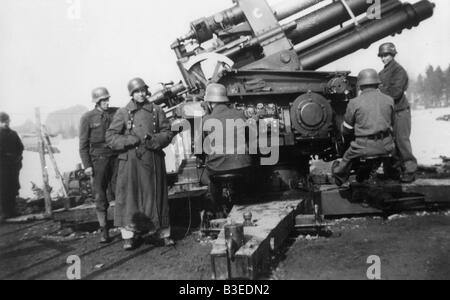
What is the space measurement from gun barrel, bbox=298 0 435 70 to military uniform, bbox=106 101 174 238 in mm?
2697

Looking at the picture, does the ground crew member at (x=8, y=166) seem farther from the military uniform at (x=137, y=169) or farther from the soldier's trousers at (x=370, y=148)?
the soldier's trousers at (x=370, y=148)

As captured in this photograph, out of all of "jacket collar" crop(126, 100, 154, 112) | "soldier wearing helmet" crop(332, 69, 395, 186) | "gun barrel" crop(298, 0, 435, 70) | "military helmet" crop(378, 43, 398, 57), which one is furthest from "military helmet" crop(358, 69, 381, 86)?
"jacket collar" crop(126, 100, 154, 112)

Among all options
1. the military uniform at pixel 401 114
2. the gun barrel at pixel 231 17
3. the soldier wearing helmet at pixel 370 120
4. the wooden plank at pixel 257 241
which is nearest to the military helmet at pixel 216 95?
the wooden plank at pixel 257 241

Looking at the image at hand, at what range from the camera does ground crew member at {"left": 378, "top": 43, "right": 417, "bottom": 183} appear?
559 centimetres

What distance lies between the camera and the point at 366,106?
477 cm

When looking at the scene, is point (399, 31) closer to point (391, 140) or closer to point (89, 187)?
point (391, 140)

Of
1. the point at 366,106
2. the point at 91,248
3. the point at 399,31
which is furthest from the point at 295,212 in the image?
the point at 399,31

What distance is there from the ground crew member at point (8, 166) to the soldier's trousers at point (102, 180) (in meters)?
3.90

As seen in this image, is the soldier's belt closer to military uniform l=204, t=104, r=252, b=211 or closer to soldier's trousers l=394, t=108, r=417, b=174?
soldier's trousers l=394, t=108, r=417, b=174

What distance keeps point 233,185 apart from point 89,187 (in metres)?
4.74

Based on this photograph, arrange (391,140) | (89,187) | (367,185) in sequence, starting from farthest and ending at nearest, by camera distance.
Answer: (89,187) < (367,185) < (391,140)

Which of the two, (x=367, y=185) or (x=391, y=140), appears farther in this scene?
(x=367, y=185)

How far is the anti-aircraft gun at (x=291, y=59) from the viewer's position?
5645 millimetres
